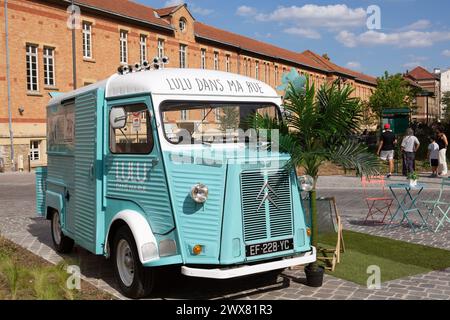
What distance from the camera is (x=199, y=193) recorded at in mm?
5172

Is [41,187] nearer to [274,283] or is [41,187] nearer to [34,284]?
[34,284]

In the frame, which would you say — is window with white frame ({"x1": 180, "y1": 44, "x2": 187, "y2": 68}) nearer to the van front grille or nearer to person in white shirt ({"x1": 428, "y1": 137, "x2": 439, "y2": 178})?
person in white shirt ({"x1": 428, "y1": 137, "x2": 439, "y2": 178})

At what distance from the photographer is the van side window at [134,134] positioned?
18.6 feet

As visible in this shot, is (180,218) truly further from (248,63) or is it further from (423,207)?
(248,63)

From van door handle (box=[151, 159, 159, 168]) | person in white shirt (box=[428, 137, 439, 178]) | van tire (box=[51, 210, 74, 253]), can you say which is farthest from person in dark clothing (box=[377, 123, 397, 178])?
van door handle (box=[151, 159, 159, 168])

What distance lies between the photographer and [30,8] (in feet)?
94.2

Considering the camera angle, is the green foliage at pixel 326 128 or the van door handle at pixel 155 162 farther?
the green foliage at pixel 326 128

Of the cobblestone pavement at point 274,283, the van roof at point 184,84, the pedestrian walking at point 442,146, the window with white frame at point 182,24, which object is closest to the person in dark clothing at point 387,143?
the pedestrian walking at point 442,146

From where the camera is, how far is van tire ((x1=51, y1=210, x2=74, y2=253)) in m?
8.15

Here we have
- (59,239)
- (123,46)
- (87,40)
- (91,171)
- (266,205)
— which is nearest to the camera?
(266,205)

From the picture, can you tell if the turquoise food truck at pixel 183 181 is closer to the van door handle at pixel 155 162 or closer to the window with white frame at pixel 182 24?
the van door handle at pixel 155 162

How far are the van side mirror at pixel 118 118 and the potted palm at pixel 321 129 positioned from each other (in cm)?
168

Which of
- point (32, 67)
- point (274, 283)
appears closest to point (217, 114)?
point (274, 283)

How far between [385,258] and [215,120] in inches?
137
